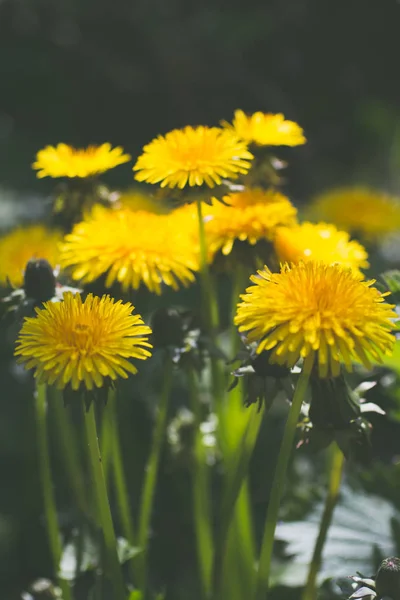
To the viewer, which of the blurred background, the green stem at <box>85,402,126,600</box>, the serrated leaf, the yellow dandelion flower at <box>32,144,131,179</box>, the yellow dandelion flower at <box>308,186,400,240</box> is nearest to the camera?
the green stem at <box>85,402,126,600</box>

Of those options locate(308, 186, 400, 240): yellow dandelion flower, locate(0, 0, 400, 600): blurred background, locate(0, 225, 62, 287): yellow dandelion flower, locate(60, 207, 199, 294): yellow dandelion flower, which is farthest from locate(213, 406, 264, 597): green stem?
locate(0, 0, 400, 600): blurred background

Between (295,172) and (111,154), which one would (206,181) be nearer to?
(111,154)

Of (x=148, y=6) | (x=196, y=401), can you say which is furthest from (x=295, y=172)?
(x=196, y=401)

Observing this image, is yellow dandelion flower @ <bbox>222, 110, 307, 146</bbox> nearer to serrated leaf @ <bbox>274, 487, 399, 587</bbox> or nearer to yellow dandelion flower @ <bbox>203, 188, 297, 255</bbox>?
yellow dandelion flower @ <bbox>203, 188, 297, 255</bbox>

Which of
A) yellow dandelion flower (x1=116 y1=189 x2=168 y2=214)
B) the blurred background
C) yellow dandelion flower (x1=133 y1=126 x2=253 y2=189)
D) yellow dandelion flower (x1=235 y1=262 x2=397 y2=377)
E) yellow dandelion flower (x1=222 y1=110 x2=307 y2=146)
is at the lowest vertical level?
yellow dandelion flower (x1=235 y1=262 x2=397 y2=377)

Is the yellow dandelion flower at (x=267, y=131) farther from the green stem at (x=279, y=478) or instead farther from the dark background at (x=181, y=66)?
the dark background at (x=181, y=66)

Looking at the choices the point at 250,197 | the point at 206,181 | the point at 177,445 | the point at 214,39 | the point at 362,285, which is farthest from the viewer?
the point at 214,39
